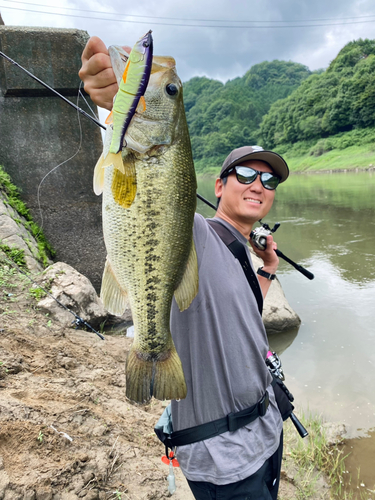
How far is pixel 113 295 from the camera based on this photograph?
1.47m

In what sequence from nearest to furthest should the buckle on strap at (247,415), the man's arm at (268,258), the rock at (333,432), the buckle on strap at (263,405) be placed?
the buckle on strap at (247,415)
the buckle on strap at (263,405)
the man's arm at (268,258)
the rock at (333,432)

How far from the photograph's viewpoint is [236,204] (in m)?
1.93

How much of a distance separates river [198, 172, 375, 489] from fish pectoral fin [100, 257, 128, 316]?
2.77 meters

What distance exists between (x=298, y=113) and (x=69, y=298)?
Answer: 67376 millimetres

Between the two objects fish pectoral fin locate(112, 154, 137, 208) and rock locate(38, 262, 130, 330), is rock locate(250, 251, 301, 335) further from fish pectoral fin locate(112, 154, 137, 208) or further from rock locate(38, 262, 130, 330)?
fish pectoral fin locate(112, 154, 137, 208)

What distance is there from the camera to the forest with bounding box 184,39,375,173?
48969 millimetres

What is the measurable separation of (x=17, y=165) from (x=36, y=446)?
461 cm

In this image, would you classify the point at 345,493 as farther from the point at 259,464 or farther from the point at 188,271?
the point at 188,271

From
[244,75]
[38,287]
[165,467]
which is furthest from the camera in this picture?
[244,75]

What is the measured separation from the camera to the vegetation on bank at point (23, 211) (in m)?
5.20

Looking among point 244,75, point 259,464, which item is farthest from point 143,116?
point 244,75

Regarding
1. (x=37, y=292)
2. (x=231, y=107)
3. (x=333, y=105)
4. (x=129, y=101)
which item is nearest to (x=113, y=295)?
(x=129, y=101)

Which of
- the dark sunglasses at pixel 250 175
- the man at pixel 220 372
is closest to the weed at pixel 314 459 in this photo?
the man at pixel 220 372

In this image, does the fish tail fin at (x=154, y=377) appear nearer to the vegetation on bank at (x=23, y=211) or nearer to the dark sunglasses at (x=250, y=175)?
the dark sunglasses at (x=250, y=175)
